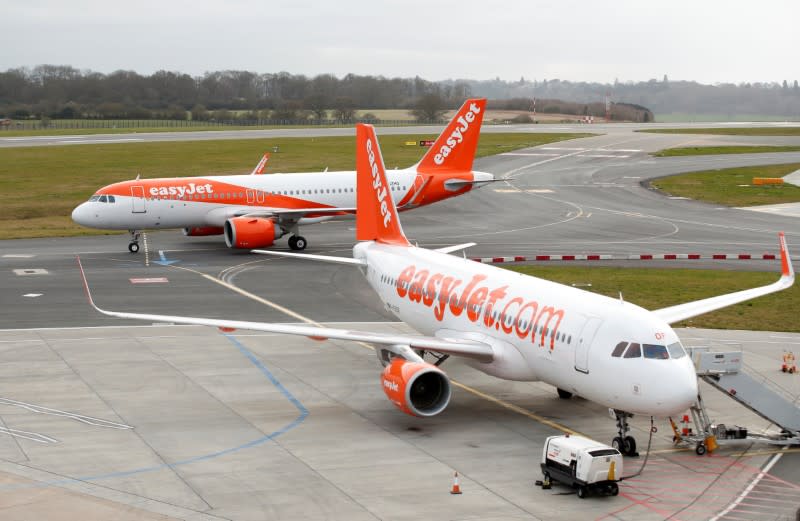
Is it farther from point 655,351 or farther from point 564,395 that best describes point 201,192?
point 655,351

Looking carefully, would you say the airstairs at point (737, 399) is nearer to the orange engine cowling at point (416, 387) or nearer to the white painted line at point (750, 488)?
the white painted line at point (750, 488)

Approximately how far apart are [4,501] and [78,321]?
21356 mm

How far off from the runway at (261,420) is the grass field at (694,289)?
7.88 feet

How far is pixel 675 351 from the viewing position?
26.4m

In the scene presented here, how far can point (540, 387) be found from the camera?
34.8 meters

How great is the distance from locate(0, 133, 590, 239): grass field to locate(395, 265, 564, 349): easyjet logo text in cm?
4475

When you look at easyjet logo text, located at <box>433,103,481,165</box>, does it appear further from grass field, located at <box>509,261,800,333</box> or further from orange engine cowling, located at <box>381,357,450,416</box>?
orange engine cowling, located at <box>381,357,450,416</box>

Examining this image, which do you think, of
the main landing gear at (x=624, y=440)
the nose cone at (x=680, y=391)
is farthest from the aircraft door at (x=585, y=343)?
the nose cone at (x=680, y=391)

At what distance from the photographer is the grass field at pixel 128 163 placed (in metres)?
84.4

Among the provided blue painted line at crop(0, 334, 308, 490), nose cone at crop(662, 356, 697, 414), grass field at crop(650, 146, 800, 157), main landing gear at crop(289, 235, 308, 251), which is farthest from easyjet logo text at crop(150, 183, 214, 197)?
grass field at crop(650, 146, 800, 157)

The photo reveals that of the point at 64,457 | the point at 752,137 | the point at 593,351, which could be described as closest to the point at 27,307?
the point at 64,457

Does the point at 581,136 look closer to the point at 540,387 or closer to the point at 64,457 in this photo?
the point at 540,387

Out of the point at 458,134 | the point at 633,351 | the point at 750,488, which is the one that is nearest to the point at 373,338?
the point at 633,351

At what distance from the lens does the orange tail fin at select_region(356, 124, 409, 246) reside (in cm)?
3875
